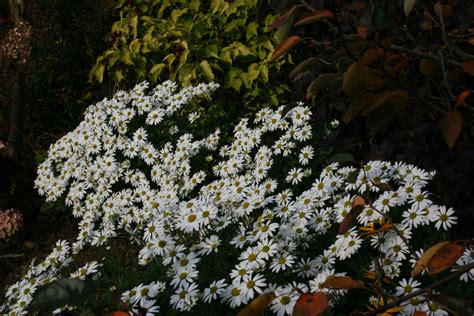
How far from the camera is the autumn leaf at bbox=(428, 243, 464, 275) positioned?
3.86 ft

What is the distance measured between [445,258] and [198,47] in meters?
4.06

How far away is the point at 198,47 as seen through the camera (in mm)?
5004

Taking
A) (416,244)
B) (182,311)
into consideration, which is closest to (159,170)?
(182,311)

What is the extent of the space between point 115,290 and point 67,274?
26.0 inches

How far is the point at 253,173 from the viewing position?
3.45 m

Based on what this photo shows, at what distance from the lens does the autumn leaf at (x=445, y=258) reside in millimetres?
1177

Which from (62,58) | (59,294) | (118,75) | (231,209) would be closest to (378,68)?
(59,294)

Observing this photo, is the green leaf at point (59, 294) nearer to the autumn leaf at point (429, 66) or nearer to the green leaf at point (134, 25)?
the autumn leaf at point (429, 66)

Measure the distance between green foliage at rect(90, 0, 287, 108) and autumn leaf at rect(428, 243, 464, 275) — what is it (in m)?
3.50

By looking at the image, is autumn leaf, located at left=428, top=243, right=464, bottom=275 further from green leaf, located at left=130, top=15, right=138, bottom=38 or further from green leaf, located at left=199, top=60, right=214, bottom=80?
green leaf, located at left=130, top=15, right=138, bottom=38

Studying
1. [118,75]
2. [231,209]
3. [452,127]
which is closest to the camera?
[452,127]

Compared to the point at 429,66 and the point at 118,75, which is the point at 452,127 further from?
the point at 118,75

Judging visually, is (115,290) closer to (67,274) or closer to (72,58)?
(67,274)

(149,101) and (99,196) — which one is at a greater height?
(149,101)
